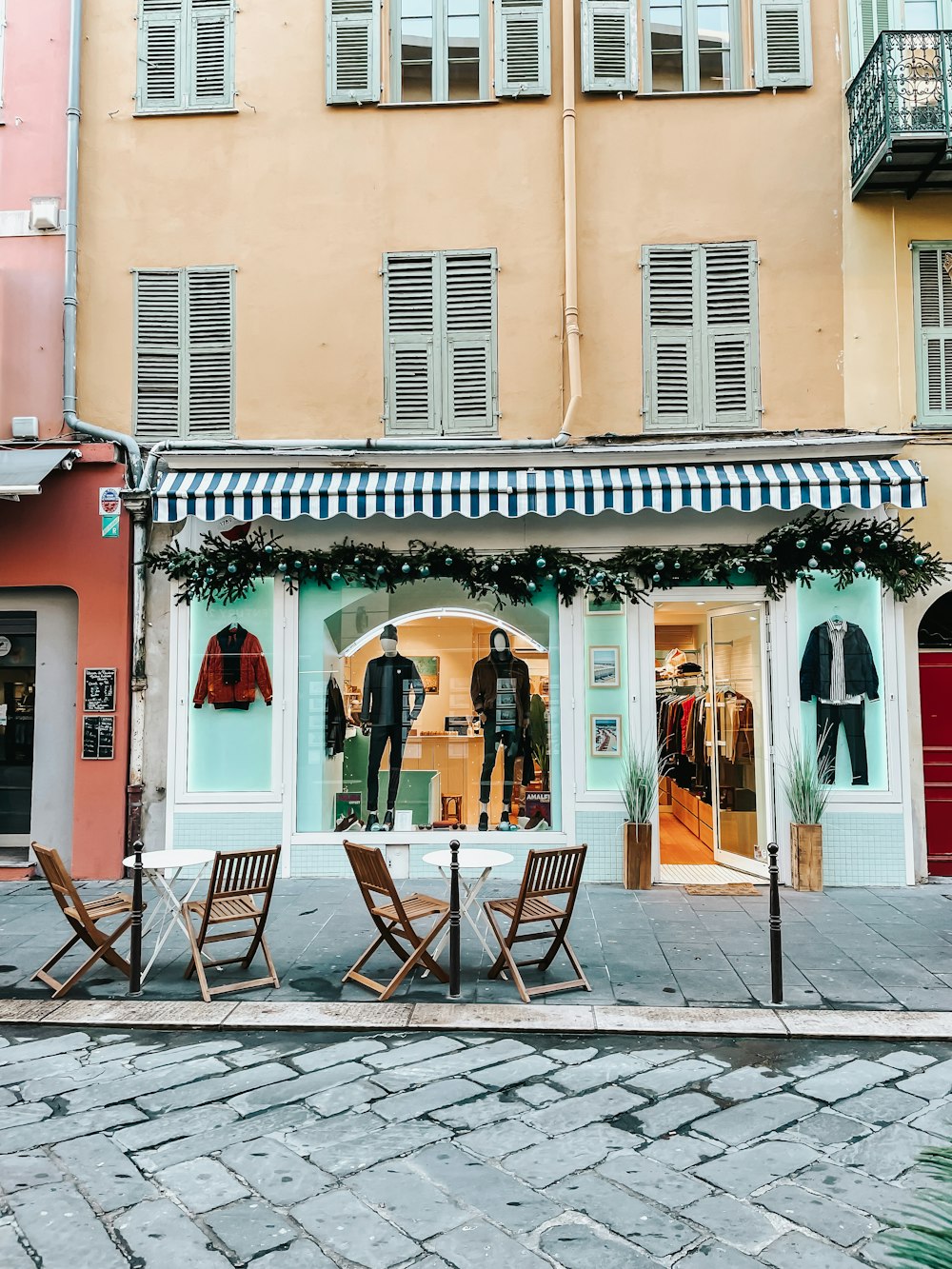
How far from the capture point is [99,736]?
397 inches

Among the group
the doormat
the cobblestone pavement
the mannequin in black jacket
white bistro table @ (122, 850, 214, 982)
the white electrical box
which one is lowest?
the cobblestone pavement

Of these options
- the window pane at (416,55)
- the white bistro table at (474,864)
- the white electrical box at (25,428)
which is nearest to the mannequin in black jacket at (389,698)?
the white bistro table at (474,864)

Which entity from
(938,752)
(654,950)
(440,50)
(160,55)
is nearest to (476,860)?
(654,950)

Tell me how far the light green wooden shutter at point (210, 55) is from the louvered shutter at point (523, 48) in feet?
9.81

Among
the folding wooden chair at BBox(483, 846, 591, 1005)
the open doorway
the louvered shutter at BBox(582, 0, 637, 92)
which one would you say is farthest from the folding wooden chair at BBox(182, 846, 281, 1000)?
the louvered shutter at BBox(582, 0, 637, 92)

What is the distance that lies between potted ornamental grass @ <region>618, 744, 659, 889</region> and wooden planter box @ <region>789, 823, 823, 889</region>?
4.73 ft

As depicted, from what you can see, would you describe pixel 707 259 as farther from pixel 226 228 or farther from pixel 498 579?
pixel 226 228

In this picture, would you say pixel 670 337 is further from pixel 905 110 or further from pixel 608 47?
pixel 608 47

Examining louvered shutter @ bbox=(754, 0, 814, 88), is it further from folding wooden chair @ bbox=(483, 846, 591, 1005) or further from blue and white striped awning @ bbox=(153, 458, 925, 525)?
folding wooden chair @ bbox=(483, 846, 591, 1005)

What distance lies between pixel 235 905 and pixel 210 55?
937 centimetres

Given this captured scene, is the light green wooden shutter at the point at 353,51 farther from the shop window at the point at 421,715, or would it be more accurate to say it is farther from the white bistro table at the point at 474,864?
the white bistro table at the point at 474,864

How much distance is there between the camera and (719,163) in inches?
402

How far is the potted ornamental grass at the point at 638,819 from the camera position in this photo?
31.2ft

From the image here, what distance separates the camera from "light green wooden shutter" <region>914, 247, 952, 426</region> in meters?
9.96
